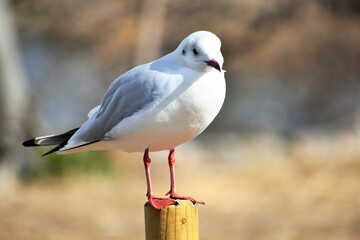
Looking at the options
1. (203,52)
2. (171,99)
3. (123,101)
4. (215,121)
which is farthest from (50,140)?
(215,121)

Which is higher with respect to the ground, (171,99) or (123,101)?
(123,101)

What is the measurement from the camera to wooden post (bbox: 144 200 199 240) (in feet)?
9.11

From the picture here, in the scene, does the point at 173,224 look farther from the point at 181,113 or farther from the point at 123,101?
the point at 123,101

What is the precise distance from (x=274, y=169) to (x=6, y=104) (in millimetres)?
2744

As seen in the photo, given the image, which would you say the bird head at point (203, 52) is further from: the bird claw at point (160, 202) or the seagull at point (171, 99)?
the bird claw at point (160, 202)

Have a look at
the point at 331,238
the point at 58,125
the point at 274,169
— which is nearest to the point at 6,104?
the point at 58,125

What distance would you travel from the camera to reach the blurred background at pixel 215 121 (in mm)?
6891

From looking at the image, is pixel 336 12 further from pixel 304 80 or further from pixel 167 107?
pixel 167 107

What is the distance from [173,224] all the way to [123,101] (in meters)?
0.60

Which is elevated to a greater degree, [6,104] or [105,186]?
[6,104]

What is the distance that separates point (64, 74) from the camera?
1170 centimetres

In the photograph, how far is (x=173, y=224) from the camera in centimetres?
279

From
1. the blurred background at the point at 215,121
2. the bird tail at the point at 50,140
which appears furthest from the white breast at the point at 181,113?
the blurred background at the point at 215,121

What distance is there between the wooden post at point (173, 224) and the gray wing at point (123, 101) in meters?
0.43
